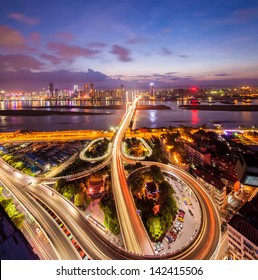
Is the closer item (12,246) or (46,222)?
(12,246)

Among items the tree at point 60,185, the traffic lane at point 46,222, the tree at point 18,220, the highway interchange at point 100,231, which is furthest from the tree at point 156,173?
the tree at point 18,220

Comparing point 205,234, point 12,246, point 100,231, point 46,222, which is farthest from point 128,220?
point 12,246

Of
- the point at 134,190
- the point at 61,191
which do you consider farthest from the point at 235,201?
the point at 61,191

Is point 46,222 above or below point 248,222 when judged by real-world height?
below

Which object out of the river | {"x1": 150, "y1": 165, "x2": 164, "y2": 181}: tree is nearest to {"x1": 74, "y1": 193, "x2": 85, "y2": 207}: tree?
{"x1": 150, "y1": 165, "x2": 164, "y2": 181}: tree

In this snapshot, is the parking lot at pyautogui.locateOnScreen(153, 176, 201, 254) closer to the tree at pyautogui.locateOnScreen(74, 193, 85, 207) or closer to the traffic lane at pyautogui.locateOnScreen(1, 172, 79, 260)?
the traffic lane at pyautogui.locateOnScreen(1, 172, 79, 260)

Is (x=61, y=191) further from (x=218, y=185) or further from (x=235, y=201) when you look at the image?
(x=235, y=201)

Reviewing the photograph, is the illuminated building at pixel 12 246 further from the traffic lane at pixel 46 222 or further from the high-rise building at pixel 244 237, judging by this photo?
the high-rise building at pixel 244 237

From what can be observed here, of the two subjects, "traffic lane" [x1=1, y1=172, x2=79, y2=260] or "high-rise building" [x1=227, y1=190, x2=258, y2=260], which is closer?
"high-rise building" [x1=227, y1=190, x2=258, y2=260]

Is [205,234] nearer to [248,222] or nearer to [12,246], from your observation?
[248,222]
